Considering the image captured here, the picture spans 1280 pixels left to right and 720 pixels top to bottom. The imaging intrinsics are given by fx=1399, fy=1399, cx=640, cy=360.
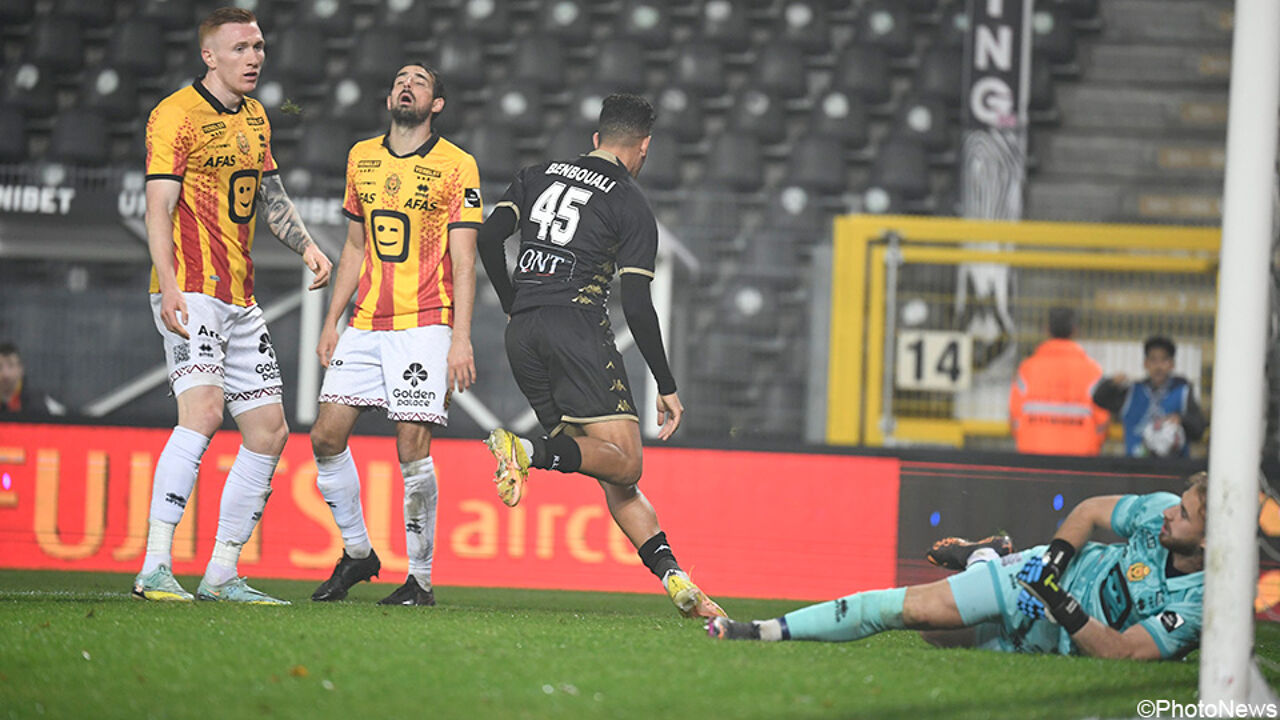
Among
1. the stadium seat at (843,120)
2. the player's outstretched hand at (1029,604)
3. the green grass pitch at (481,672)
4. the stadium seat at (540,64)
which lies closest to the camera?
the green grass pitch at (481,672)

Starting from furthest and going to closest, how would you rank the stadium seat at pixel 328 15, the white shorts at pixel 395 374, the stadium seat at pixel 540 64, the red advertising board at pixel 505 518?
the stadium seat at pixel 328 15, the stadium seat at pixel 540 64, the red advertising board at pixel 505 518, the white shorts at pixel 395 374

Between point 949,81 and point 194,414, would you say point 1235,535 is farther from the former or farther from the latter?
point 949,81

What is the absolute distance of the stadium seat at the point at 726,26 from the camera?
1298 centimetres

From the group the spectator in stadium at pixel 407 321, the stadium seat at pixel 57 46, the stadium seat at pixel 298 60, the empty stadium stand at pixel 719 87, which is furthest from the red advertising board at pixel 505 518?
the stadium seat at pixel 57 46

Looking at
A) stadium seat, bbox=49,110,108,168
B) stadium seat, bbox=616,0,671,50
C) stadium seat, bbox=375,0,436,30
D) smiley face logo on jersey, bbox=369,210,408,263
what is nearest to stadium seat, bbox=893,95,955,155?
stadium seat, bbox=616,0,671,50

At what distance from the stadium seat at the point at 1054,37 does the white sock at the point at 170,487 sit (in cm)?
982

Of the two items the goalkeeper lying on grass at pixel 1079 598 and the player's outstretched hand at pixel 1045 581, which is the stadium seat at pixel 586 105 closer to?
the goalkeeper lying on grass at pixel 1079 598

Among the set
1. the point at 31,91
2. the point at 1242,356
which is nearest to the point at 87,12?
the point at 31,91

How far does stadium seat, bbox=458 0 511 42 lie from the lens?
1309 cm

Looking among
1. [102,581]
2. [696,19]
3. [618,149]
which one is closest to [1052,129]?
[696,19]

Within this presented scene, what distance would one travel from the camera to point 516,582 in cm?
727

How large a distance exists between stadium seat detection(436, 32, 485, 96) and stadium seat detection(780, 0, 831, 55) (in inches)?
111

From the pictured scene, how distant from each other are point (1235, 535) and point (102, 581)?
5.17 m

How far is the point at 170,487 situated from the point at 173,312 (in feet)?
2.04
